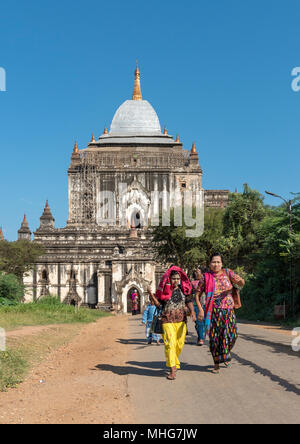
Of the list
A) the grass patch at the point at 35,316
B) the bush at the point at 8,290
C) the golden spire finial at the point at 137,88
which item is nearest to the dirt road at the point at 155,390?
the grass patch at the point at 35,316

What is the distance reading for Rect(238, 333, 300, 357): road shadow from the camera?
1352 cm

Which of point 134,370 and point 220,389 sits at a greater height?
point 220,389

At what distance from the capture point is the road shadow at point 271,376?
8750 millimetres

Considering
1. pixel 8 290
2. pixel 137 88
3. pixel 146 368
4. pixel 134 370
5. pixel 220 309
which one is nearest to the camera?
pixel 220 309

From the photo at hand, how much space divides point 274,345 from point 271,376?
542cm

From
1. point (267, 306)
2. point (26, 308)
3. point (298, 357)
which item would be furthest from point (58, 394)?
point (267, 306)

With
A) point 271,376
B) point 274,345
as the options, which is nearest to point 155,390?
point 271,376

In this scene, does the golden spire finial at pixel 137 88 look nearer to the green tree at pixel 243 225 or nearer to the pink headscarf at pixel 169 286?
the green tree at pixel 243 225

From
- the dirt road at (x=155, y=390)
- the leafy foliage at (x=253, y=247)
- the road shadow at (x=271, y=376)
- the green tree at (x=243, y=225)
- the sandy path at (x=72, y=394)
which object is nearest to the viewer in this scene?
the dirt road at (x=155, y=390)

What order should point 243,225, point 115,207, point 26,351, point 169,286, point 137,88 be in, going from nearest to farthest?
point 169,286 < point 26,351 < point 243,225 < point 115,207 < point 137,88

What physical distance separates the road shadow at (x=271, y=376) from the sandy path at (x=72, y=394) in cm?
220

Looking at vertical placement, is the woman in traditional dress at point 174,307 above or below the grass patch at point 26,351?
above

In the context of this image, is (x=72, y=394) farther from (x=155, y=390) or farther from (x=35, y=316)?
(x=35, y=316)

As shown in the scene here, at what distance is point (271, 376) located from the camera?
32.6ft
